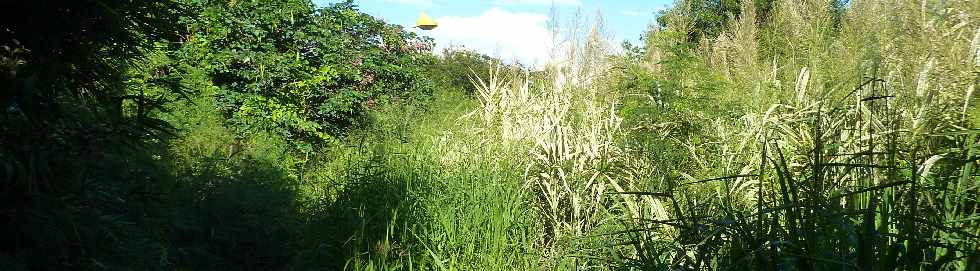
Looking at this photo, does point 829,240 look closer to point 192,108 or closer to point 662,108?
point 662,108

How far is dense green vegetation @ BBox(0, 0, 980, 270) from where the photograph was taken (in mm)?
2781

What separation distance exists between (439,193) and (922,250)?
326 cm

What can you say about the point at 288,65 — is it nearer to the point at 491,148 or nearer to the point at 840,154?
the point at 491,148

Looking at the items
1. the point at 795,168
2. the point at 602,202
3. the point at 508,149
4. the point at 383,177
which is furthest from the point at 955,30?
the point at 383,177

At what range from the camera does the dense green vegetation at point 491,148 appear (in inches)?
109

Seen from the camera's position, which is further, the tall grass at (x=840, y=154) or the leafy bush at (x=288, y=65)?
the leafy bush at (x=288, y=65)

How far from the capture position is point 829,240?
8.07ft

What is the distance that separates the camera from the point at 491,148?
6.04 metres

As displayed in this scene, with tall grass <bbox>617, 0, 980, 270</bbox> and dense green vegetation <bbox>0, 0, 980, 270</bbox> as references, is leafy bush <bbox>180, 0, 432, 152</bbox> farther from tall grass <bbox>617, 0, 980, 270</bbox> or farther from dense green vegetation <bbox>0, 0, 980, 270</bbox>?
tall grass <bbox>617, 0, 980, 270</bbox>

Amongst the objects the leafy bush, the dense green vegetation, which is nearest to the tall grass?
the dense green vegetation

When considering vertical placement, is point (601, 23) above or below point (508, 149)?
above

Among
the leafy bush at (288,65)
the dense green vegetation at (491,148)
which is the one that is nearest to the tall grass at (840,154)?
the dense green vegetation at (491,148)

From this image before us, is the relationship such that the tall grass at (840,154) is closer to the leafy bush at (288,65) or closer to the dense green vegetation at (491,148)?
the dense green vegetation at (491,148)

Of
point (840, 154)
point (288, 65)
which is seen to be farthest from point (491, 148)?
point (840, 154)
